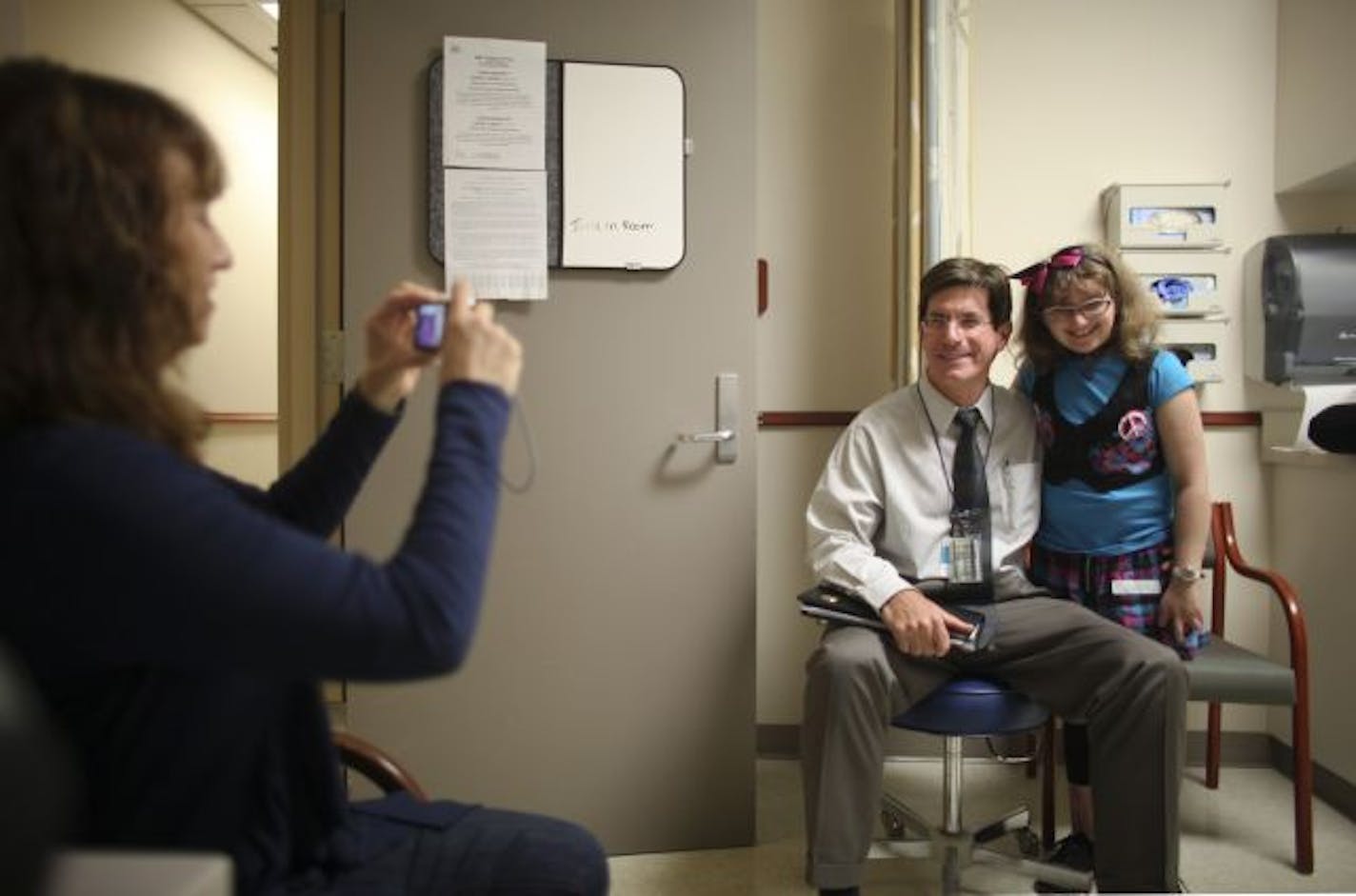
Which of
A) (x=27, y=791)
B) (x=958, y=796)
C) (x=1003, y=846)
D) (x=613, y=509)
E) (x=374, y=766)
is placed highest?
(x=27, y=791)

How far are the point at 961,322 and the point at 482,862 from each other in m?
1.53

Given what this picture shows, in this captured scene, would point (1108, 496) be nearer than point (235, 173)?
Yes

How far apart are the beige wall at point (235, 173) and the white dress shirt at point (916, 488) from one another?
2353mm

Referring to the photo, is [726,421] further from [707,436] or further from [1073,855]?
[1073,855]

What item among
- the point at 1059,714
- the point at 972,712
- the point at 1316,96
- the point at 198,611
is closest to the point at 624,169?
the point at 972,712

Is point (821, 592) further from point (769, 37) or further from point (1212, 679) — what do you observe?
point (769, 37)

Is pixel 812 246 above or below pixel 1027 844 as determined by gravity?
above

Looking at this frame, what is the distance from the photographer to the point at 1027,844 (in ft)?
6.89

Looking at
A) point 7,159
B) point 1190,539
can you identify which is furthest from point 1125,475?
point 7,159

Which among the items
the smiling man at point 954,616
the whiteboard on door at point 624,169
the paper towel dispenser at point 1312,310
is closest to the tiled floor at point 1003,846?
the smiling man at point 954,616

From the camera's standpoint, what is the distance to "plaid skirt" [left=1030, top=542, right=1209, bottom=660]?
1937 millimetres

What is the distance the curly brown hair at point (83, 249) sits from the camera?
689 mm

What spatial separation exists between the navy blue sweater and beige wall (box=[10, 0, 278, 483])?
276 centimetres

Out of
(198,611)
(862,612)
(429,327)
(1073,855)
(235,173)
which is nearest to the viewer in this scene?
(198,611)
